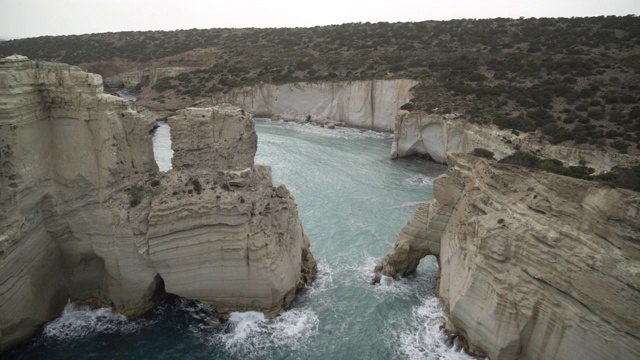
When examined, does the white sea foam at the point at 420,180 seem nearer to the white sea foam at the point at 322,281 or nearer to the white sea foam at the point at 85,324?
the white sea foam at the point at 322,281

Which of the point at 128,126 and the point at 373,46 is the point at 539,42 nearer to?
the point at 373,46

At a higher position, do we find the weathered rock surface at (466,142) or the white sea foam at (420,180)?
the weathered rock surface at (466,142)

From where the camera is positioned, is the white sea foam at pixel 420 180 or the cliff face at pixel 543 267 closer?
the cliff face at pixel 543 267

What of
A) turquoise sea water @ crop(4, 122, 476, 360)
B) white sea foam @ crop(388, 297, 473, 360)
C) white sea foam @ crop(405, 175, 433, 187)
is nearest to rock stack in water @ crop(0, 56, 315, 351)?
turquoise sea water @ crop(4, 122, 476, 360)

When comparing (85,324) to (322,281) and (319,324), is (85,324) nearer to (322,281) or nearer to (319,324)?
(319,324)

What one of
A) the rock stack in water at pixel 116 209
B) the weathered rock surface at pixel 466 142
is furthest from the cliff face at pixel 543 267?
the weathered rock surface at pixel 466 142

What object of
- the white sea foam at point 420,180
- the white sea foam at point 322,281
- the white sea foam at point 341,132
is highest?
the white sea foam at point 341,132

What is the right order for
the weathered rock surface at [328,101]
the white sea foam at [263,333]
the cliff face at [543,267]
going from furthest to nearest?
the weathered rock surface at [328,101]
the white sea foam at [263,333]
the cliff face at [543,267]

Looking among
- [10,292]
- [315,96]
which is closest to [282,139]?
[315,96]
